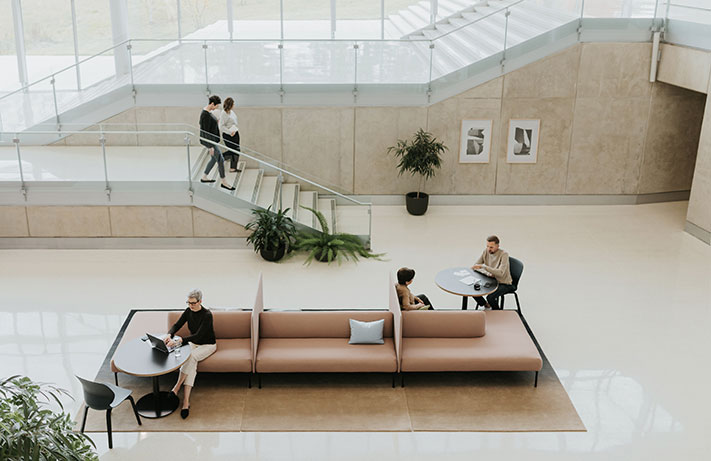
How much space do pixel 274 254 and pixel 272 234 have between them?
1.20 feet

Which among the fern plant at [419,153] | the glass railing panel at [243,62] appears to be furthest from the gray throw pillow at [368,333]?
the glass railing panel at [243,62]

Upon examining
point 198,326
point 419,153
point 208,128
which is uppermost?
point 208,128

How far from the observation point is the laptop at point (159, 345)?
26.9ft

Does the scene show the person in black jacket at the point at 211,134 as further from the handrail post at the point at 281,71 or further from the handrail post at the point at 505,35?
the handrail post at the point at 505,35

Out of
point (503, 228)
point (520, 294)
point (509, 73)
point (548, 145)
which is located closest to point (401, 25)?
point (509, 73)

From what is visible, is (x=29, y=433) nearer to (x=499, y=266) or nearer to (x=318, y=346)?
(x=318, y=346)

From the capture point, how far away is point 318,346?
8945 mm

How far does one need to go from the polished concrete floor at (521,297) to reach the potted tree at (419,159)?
1.14 ft

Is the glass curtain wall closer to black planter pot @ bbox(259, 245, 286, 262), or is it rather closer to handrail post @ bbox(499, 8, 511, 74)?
black planter pot @ bbox(259, 245, 286, 262)

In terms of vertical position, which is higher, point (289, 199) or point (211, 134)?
point (211, 134)

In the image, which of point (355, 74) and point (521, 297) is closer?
point (521, 297)

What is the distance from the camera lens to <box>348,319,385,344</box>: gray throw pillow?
29.5 feet

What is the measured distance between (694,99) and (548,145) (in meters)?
3.36

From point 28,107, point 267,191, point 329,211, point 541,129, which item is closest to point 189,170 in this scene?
point 267,191
